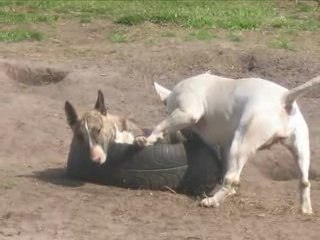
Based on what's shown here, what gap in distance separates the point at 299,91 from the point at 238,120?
1.85 feet

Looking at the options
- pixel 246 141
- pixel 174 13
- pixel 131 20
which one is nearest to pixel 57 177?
pixel 246 141

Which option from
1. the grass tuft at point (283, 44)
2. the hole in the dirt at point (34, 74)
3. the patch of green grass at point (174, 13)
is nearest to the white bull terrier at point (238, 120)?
the hole in the dirt at point (34, 74)

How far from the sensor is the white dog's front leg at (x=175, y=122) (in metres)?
8.01

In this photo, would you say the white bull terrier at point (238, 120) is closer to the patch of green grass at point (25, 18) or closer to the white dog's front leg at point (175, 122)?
the white dog's front leg at point (175, 122)

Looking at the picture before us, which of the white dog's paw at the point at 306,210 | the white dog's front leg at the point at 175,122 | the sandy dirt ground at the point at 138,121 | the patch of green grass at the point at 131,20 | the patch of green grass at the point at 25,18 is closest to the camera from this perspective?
the sandy dirt ground at the point at 138,121

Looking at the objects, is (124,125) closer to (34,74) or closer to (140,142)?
(140,142)

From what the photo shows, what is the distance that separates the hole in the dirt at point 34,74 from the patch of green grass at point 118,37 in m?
1.81

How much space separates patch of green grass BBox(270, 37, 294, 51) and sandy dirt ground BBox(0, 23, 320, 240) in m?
0.18

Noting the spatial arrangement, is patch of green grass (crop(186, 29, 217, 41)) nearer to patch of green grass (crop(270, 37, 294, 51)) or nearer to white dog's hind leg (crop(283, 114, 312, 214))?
patch of green grass (crop(270, 37, 294, 51))

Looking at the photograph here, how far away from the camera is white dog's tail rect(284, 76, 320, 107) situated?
7.32 meters

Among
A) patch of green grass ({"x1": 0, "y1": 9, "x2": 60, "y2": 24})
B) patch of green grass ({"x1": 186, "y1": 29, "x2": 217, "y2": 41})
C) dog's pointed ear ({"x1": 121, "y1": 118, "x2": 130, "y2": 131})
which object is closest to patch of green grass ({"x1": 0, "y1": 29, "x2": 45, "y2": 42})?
patch of green grass ({"x1": 0, "y1": 9, "x2": 60, "y2": 24})

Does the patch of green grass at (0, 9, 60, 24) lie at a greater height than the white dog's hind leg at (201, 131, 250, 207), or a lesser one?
lesser

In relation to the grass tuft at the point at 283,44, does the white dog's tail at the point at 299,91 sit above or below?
above

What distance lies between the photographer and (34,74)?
12.0 metres
